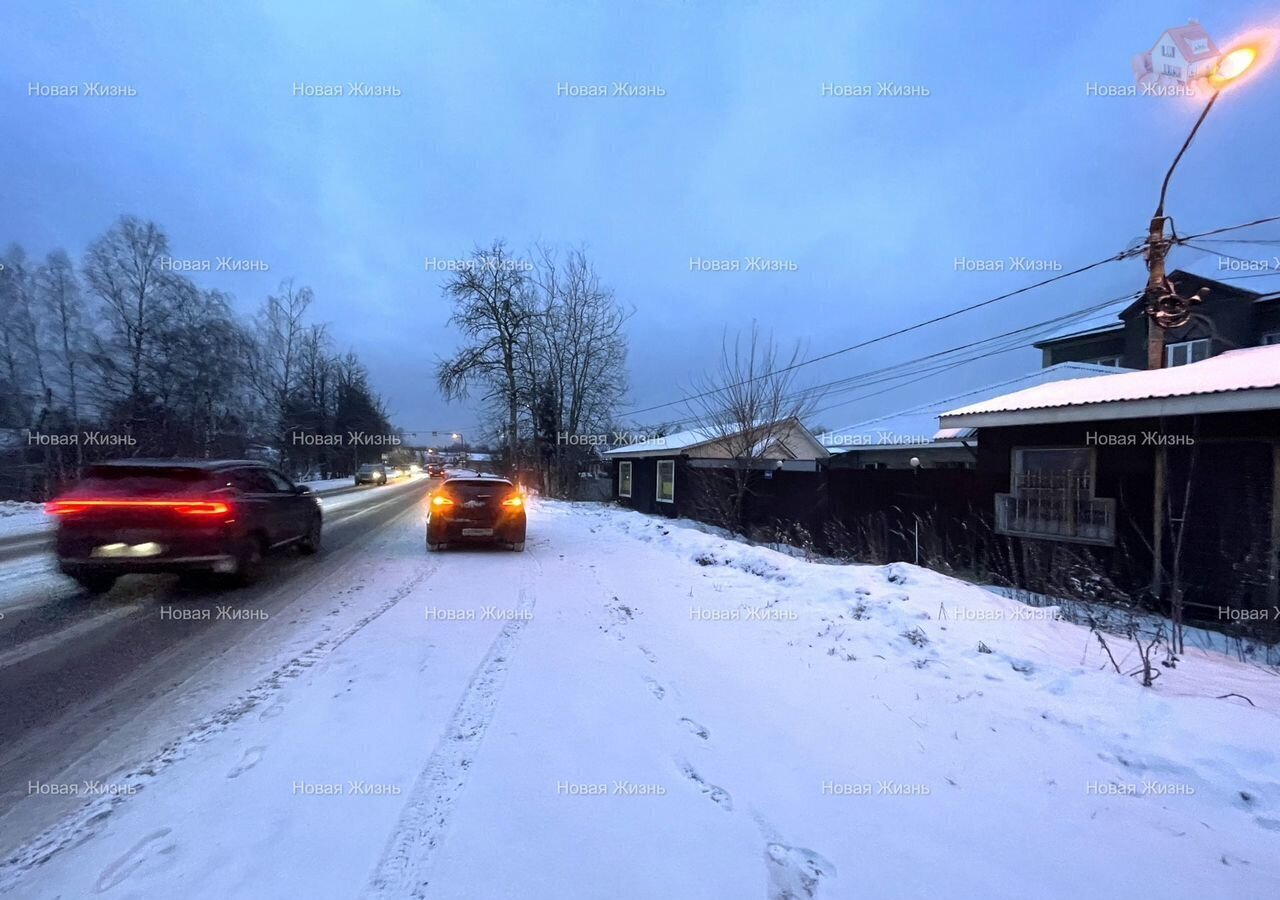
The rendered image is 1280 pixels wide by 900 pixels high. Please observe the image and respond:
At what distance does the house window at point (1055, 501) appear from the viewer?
8109 mm

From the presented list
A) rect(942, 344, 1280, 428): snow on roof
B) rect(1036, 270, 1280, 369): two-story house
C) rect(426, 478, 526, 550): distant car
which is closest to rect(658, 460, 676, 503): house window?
rect(426, 478, 526, 550): distant car

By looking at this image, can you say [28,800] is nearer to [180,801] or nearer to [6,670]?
[180,801]

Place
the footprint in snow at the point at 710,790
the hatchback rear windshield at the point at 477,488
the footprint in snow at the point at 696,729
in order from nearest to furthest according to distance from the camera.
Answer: the footprint in snow at the point at 710,790, the footprint in snow at the point at 696,729, the hatchback rear windshield at the point at 477,488

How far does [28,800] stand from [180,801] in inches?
31.8

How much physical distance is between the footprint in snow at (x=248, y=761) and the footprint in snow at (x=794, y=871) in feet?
8.74

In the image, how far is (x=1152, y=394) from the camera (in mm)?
6910

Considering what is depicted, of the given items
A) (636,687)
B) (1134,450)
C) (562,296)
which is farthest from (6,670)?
(562,296)

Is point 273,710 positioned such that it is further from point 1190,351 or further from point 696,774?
point 1190,351

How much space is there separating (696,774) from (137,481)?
7.16 meters

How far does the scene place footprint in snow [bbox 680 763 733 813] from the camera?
2.79 metres

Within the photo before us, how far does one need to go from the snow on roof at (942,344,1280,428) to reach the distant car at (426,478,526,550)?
780 cm

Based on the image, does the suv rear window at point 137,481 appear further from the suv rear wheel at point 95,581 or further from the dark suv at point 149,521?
the suv rear wheel at point 95,581

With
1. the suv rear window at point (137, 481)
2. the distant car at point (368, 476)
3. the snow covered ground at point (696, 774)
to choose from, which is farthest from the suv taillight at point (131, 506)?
the distant car at point (368, 476)

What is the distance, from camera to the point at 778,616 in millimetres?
6039
